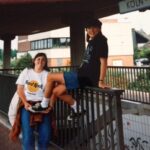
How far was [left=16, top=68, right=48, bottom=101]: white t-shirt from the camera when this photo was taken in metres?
5.14

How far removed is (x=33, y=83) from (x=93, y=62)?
3.15ft

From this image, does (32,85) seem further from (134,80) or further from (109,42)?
(109,42)

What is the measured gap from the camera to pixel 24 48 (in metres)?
82.8

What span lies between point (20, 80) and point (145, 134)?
3.95m

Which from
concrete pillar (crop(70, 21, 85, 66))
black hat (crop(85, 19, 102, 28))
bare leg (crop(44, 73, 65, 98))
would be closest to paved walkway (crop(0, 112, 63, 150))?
bare leg (crop(44, 73, 65, 98))

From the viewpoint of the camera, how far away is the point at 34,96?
204 inches

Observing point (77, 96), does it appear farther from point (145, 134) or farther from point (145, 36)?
point (145, 36)

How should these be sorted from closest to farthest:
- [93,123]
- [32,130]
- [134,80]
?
1. [93,123]
2. [32,130]
3. [134,80]

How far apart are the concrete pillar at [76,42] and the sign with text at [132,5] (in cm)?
490

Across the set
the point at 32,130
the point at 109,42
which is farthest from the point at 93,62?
the point at 109,42

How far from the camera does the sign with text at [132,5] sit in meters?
7.86

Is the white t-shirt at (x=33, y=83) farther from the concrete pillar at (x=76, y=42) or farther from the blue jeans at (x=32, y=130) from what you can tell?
the concrete pillar at (x=76, y=42)

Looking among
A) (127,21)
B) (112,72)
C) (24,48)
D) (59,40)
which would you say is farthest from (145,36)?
(112,72)

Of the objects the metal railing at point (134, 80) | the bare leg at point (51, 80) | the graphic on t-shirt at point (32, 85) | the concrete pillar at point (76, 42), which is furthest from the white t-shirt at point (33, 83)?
the concrete pillar at point (76, 42)
